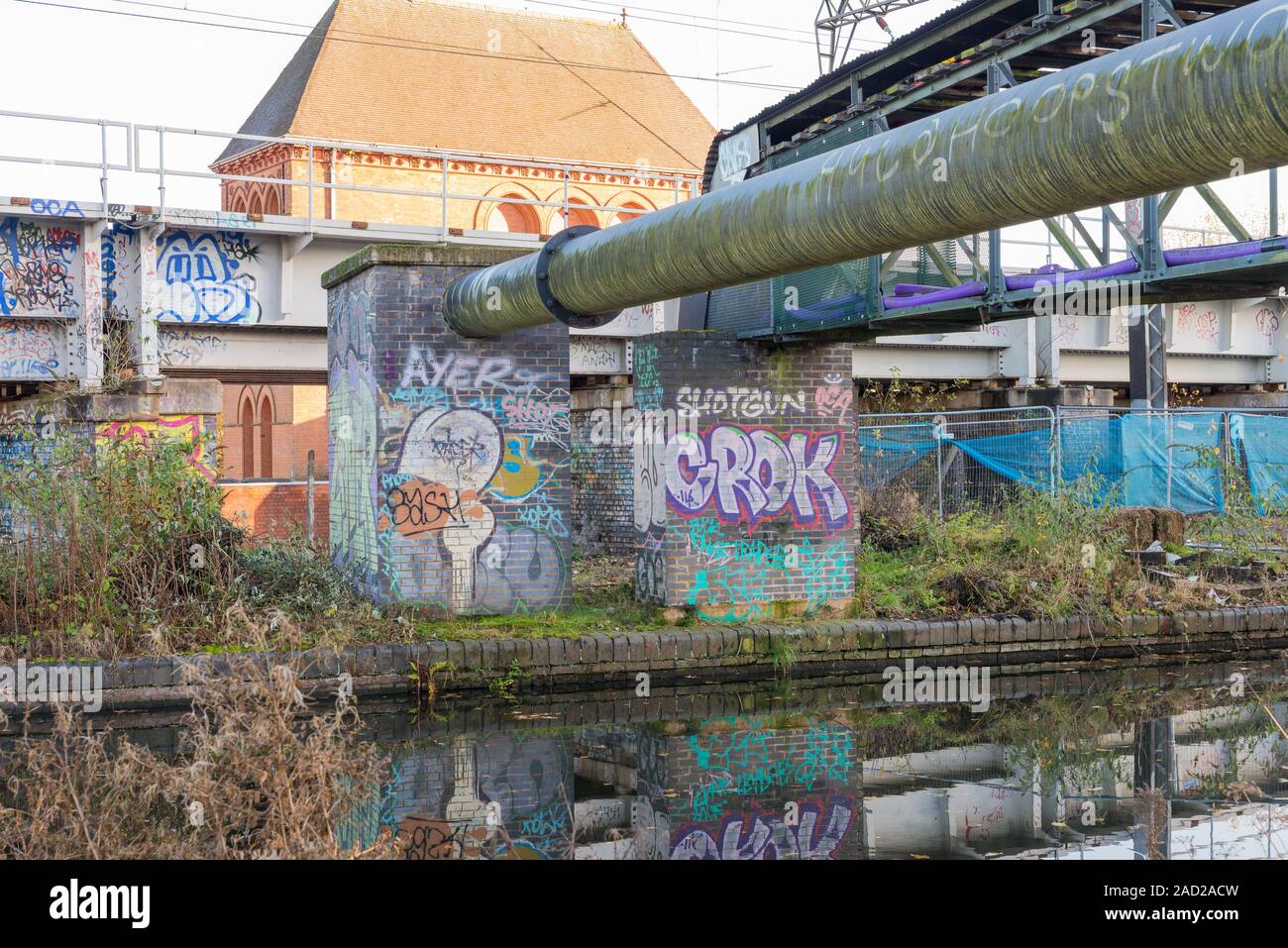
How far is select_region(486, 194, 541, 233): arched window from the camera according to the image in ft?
104

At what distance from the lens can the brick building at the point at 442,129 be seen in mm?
29328

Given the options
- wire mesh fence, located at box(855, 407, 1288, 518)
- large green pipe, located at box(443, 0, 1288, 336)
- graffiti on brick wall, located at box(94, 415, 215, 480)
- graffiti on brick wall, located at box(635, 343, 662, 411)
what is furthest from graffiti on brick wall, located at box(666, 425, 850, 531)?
graffiti on brick wall, located at box(94, 415, 215, 480)

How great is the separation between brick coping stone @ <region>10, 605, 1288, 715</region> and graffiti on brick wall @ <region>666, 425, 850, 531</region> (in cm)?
111

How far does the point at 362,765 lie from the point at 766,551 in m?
5.06

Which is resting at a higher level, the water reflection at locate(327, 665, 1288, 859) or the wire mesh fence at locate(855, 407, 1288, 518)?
the wire mesh fence at locate(855, 407, 1288, 518)

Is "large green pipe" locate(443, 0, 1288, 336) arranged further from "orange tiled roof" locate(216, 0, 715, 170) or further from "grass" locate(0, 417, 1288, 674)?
"orange tiled roof" locate(216, 0, 715, 170)

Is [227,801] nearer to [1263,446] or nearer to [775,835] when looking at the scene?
[775,835]

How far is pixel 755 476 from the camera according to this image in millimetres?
11516

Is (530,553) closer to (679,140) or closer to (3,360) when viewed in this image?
(3,360)

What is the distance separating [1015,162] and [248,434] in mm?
32763

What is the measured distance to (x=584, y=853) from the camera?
238 inches

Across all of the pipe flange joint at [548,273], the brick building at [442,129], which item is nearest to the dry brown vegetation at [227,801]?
the pipe flange joint at [548,273]

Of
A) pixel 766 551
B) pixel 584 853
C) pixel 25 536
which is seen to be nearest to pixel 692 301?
pixel 766 551

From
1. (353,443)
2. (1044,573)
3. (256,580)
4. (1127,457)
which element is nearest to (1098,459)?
(1127,457)
